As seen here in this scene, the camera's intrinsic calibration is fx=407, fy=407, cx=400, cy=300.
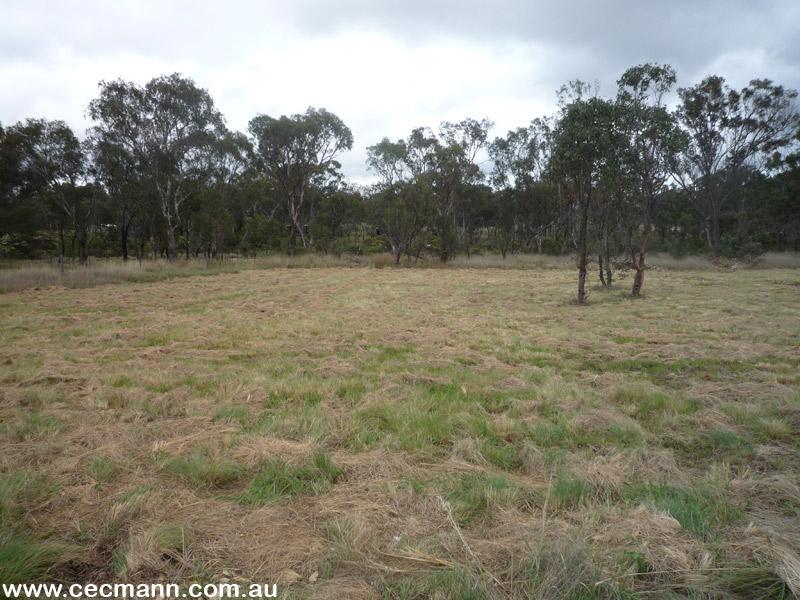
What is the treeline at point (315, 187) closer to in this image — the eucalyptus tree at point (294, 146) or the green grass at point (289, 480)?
the eucalyptus tree at point (294, 146)

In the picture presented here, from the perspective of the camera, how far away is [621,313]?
12.4 m

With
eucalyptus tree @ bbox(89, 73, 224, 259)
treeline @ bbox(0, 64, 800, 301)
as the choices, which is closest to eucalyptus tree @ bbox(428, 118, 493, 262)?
treeline @ bbox(0, 64, 800, 301)

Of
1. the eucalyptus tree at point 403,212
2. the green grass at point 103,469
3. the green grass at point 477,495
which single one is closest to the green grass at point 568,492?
A: the green grass at point 477,495

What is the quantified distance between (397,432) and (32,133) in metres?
38.6

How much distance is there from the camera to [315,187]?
146 ft

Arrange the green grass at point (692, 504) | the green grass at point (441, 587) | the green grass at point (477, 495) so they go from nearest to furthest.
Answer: the green grass at point (441, 587), the green grass at point (692, 504), the green grass at point (477, 495)

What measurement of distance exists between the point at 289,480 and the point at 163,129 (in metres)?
38.3

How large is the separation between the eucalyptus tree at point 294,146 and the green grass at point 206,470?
119 ft

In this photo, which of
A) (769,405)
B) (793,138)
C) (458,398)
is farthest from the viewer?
(793,138)

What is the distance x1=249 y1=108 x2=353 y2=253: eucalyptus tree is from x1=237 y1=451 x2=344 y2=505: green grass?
120 feet

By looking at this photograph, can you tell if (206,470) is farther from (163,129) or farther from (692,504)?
(163,129)

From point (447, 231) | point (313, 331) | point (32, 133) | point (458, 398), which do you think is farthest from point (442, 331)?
point (32, 133)

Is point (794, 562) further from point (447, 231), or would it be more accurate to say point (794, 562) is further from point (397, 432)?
point (447, 231)

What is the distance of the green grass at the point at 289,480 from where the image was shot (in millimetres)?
3033
